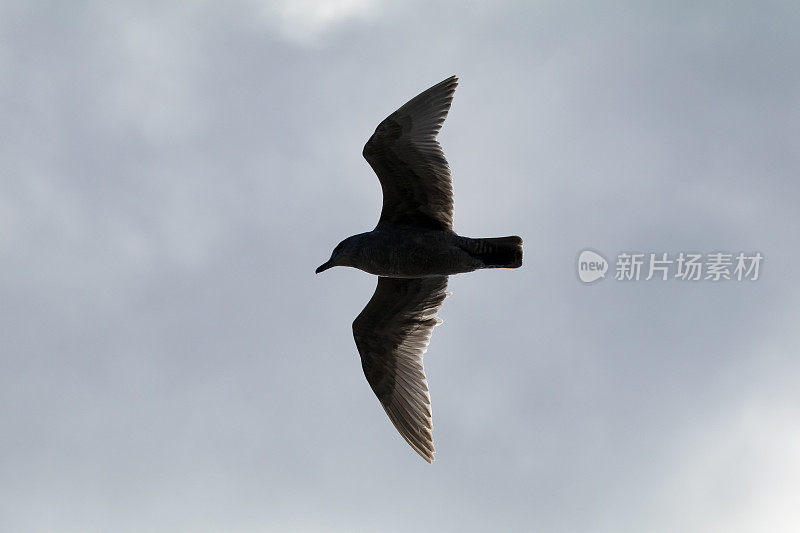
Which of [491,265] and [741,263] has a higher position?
[741,263]

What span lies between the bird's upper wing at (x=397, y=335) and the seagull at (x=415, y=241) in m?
0.01

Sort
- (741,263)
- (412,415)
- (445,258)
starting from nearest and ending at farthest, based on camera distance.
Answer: (445,258) → (412,415) → (741,263)

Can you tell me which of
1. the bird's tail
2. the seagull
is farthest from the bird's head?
the bird's tail

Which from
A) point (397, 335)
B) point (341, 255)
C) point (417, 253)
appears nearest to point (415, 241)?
point (417, 253)

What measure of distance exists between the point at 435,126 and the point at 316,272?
8.36ft

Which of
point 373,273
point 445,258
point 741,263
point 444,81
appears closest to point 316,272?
point 373,273

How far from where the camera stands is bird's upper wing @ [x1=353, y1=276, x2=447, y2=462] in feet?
43.1

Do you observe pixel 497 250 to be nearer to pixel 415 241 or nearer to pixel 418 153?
pixel 415 241

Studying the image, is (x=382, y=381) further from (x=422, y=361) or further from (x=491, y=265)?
(x=491, y=265)

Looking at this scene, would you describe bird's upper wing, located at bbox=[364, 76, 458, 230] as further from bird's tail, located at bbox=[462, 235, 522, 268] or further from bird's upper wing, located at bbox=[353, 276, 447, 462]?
bird's upper wing, located at bbox=[353, 276, 447, 462]

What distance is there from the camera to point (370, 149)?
40.0ft

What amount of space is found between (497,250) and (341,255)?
2109 mm

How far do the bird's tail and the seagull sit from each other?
1cm

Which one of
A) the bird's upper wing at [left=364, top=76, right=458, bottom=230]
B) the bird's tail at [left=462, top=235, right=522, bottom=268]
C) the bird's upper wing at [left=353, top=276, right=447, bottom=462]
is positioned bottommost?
the bird's upper wing at [left=353, top=276, right=447, bottom=462]
